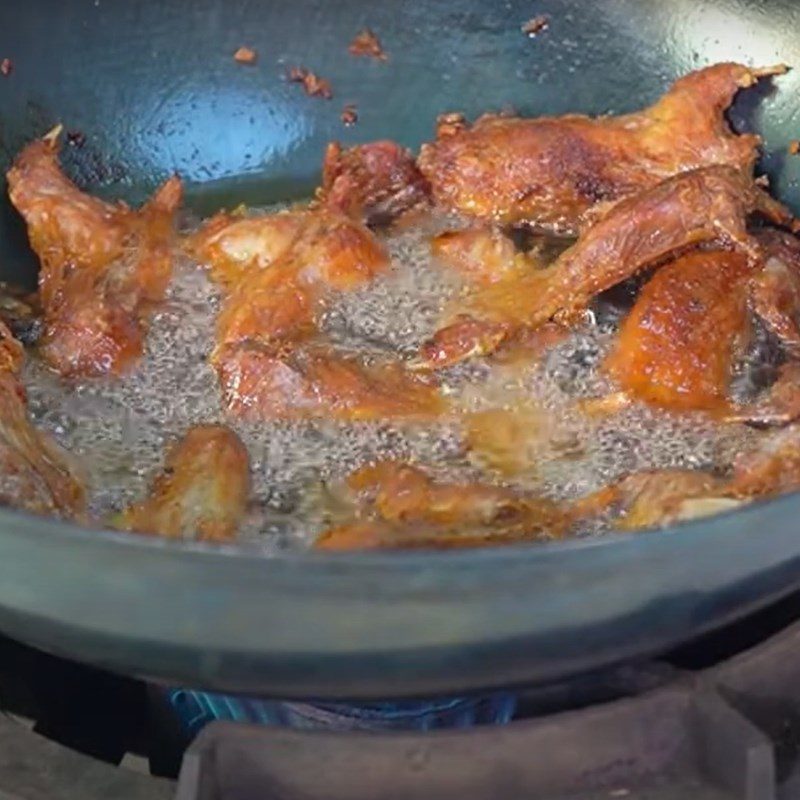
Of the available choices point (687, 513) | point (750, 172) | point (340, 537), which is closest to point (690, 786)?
point (687, 513)

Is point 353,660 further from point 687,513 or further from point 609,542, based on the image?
point 687,513

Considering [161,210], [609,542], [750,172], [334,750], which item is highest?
[609,542]

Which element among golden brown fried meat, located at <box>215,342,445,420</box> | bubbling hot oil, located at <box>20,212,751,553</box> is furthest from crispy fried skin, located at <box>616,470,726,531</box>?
golden brown fried meat, located at <box>215,342,445,420</box>

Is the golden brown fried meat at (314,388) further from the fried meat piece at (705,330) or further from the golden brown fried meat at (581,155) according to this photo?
the golden brown fried meat at (581,155)

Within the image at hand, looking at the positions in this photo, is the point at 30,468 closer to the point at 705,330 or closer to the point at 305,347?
the point at 305,347

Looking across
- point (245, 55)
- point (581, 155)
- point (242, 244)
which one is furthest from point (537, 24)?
point (242, 244)

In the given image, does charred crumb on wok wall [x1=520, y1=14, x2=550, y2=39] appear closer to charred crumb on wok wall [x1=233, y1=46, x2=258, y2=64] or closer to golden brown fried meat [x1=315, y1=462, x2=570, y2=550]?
charred crumb on wok wall [x1=233, y1=46, x2=258, y2=64]
